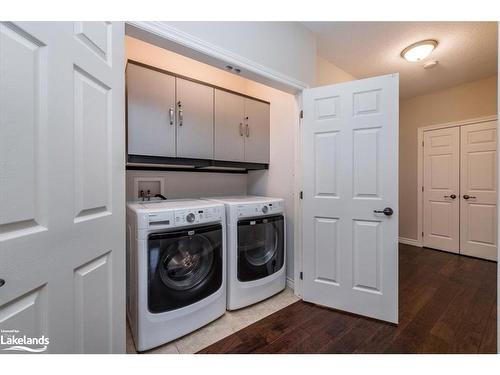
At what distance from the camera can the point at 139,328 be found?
141 cm

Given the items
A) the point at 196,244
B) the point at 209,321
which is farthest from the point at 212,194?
the point at 209,321

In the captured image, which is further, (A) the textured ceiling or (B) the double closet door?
(B) the double closet door

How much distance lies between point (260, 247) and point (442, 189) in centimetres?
339

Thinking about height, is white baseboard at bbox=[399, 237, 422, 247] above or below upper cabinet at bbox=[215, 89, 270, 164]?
below

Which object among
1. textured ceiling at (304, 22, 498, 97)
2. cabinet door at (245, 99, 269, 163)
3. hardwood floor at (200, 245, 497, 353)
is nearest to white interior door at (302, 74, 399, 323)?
hardwood floor at (200, 245, 497, 353)

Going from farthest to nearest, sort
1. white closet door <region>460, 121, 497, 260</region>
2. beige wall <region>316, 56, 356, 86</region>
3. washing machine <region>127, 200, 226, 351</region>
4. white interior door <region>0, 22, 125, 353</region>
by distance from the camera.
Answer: white closet door <region>460, 121, 497, 260</region>, beige wall <region>316, 56, 356, 86</region>, washing machine <region>127, 200, 226, 351</region>, white interior door <region>0, 22, 125, 353</region>

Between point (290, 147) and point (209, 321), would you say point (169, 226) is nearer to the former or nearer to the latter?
point (209, 321)

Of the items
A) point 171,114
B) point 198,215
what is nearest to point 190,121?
point 171,114

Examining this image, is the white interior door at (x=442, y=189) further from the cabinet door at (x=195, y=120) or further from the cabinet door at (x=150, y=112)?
the cabinet door at (x=150, y=112)

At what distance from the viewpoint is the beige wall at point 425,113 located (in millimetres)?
3133

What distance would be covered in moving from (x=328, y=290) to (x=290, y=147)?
4.56 ft

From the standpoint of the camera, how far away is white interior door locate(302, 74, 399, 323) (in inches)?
66.0

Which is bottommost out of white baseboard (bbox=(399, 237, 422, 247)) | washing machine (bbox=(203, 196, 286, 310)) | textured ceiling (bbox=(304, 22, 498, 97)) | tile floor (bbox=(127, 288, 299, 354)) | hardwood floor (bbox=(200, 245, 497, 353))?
tile floor (bbox=(127, 288, 299, 354))

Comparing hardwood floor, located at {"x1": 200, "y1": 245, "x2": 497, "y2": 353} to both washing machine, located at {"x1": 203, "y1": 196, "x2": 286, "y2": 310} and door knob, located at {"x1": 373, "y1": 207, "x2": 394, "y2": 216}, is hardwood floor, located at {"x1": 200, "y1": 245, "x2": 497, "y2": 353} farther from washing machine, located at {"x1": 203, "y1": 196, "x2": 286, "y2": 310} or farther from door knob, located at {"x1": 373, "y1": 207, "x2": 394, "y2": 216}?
door knob, located at {"x1": 373, "y1": 207, "x2": 394, "y2": 216}
